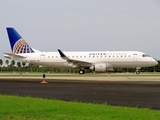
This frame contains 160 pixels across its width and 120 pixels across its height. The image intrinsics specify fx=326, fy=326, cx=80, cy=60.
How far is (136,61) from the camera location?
47156mm

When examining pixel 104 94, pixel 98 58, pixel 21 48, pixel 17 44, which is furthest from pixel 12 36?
pixel 104 94

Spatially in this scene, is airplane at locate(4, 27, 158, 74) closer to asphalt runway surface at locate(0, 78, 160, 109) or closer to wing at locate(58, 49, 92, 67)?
wing at locate(58, 49, 92, 67)

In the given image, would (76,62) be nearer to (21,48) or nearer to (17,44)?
(21,48)

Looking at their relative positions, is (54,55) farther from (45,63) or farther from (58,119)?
(58,119)

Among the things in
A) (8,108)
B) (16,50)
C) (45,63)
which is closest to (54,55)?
(45,63)

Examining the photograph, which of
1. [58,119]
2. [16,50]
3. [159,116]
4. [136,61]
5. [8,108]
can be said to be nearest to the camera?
[58,119]

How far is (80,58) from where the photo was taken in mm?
48719

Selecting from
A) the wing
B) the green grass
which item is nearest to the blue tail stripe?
the wing

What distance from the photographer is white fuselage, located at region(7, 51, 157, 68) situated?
154 ft

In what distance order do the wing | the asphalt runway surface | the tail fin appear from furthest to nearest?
the tail fin < the wing < the asphalt runway surface

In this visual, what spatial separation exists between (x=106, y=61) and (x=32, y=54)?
1142cm

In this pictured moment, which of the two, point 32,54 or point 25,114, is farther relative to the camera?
point 32,54

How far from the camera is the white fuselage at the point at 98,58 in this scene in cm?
4706

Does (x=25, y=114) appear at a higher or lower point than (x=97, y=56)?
lower
